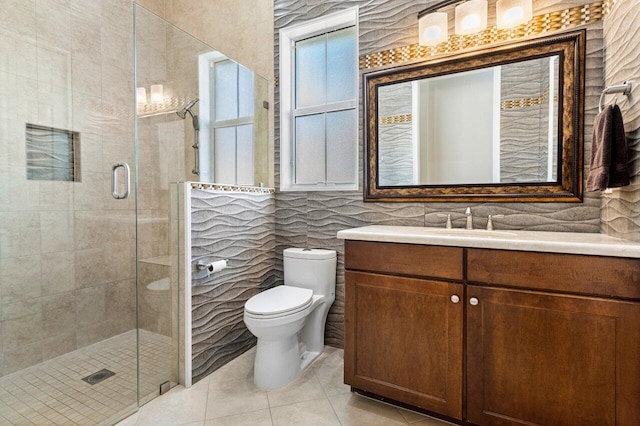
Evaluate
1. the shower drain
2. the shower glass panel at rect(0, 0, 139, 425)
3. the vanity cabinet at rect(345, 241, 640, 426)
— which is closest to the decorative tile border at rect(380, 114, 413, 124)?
the vanity cabinet at rect(345, 241, 640, 426)

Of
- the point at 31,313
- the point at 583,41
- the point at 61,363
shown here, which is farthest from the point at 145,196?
the point at 583,41

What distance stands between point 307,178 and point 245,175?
0.49m

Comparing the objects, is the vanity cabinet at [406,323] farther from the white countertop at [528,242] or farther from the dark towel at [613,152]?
the dark towel at [613,152]

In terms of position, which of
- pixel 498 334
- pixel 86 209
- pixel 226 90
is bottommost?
pixel 498 334

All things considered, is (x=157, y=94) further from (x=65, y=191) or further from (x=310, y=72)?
(x=310, y=72)

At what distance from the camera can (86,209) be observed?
2.17m

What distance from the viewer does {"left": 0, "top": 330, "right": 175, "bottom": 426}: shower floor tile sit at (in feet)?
4.97

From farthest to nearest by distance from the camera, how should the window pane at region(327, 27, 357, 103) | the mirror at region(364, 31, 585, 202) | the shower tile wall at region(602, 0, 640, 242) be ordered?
the window pane at region(327, 27, 357, 103) < the mirror at region(364, 31, 585, 202) < the shower tile wall at region(602, 0, 640, 242)

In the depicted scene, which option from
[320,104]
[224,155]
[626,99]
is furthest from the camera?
[320,104]

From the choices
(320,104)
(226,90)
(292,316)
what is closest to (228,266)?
(292,316)

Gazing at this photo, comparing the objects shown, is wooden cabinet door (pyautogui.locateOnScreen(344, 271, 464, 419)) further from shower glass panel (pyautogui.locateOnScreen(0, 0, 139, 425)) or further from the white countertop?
shower glass panel (pyautogui.locateOnScreen(0, 0, 139, 425))

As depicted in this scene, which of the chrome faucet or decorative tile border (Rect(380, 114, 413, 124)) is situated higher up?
decorative tile border (Rect(380, 114, 413, 124))

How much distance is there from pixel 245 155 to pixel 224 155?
0.54ft

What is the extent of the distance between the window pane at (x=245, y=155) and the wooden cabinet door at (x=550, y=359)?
66.4 inches
